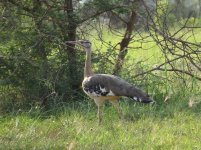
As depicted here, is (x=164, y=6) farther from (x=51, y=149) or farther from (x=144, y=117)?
(x=51, y=149)

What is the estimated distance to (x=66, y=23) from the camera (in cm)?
859

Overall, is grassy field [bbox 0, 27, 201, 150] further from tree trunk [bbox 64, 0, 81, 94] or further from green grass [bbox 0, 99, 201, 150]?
tree trunk [bbox 64, 0, 81, 94]

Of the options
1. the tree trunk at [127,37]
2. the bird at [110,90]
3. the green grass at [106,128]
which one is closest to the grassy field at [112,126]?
the green grass at [106,128]

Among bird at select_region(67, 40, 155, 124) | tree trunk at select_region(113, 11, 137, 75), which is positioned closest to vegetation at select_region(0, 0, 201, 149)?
tree trunk at select_region(113, 11, 137, 75)

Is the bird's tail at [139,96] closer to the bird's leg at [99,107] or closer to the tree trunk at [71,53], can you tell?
the bird's leg at [99,107]

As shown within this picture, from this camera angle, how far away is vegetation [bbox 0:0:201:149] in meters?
7.11

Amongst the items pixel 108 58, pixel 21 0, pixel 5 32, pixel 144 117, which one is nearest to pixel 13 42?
pixel 5 32

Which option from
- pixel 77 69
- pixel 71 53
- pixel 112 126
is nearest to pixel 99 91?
pixel 112 126

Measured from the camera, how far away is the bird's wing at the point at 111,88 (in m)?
6.77

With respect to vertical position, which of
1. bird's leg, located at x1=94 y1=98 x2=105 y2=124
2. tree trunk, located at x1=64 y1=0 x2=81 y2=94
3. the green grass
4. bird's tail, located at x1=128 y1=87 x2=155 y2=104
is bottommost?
the green grass

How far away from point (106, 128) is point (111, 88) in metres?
0.63

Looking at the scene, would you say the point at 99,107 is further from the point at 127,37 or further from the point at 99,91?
the point at 127,37

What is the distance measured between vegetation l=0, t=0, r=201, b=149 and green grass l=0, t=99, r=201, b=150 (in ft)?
0.05

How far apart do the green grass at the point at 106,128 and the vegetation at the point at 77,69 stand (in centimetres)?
2
